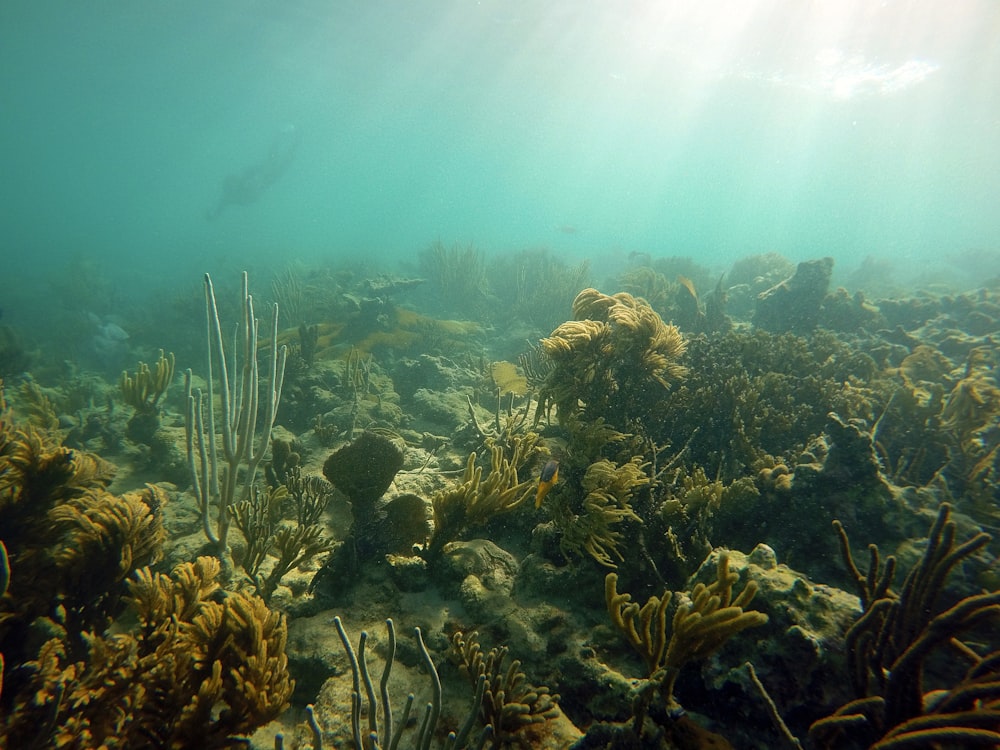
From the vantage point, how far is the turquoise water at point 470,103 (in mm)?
28547

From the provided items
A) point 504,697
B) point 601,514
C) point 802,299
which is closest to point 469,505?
point 601,514

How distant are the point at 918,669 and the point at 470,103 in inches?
2302

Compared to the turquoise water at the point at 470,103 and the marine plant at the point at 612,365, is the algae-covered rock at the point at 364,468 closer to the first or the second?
the marine plant at the point at 612,365

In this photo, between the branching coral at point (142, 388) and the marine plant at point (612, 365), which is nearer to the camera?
the marine plant at point (612, 365)

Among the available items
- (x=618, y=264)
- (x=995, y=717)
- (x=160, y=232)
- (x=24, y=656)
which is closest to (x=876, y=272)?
(x=618, y=264)

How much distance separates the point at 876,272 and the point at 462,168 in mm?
94893

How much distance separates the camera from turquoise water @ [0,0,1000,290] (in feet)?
93.7

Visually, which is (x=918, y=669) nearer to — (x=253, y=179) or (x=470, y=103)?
(x=253, y=179)

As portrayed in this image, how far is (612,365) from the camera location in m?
4.52

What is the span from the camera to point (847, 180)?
3585 inches

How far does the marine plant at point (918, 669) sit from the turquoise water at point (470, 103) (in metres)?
27.3

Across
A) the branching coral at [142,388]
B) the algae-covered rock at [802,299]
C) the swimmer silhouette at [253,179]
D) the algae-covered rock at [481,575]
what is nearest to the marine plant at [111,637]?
the algae-covered rock at [481,575]

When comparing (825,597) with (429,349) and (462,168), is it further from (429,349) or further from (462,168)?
(462,168)

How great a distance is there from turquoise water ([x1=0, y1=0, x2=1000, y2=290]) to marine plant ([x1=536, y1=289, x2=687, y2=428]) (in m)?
24.4
